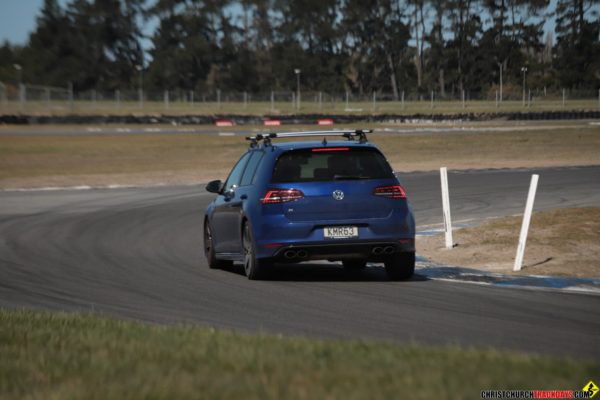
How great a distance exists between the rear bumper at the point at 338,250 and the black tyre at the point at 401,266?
139 mm

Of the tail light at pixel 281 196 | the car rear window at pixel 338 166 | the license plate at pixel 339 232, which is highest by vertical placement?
the car rear window at pixel 338 166

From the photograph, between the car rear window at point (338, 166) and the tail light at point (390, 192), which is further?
the car rear window at point (338, 166)

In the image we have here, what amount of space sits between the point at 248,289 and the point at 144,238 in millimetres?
6698

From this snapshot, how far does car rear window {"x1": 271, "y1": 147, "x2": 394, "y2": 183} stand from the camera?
12.7 m

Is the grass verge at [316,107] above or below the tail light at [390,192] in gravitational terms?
below

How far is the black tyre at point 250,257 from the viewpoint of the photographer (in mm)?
12680

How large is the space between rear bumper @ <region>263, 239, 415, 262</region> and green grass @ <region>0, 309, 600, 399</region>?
4.16m

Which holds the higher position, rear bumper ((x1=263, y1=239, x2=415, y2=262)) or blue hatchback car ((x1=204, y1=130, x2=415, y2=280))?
blue hatchback car ((x1=204, y1=130, x2=415, y2=280))

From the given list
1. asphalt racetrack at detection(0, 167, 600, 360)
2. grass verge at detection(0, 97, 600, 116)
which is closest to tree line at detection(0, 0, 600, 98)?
grass verge at detection(0, 97, 600, 116)

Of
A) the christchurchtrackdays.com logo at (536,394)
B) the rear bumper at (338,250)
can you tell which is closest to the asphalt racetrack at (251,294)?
the rear bumper at (338,250)

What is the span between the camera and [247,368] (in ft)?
20.9

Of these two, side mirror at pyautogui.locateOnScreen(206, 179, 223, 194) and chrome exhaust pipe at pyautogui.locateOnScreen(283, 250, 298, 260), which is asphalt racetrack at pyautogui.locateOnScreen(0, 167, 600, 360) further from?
side mirror at pyautogui.locateOnScreen(206, 179, 223, 194)

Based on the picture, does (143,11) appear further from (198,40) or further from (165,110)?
(165,110)

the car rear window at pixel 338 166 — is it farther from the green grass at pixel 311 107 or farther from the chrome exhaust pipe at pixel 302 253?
the green grass at pixel 311 107
